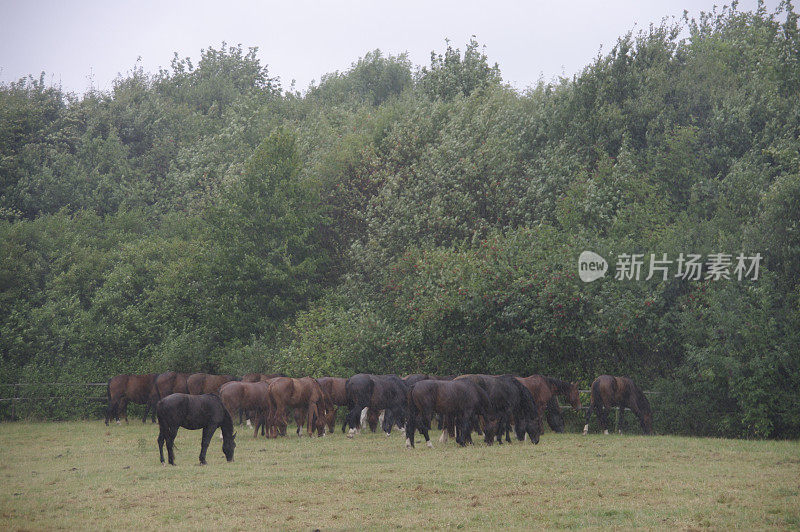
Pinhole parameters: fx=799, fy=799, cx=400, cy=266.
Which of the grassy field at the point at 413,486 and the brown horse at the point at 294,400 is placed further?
the brown horse at the point at 294,400

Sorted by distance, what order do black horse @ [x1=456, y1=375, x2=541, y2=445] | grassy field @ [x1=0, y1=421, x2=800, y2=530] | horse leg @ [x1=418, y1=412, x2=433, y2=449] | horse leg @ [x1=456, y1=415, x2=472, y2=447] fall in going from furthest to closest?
black horse @ [x1=456, y1=375, x2=541, y2=445] < horse leg @ [x1=456, y1=415, x2=472, y2=447] < horse leg @ [x1=418, y1=412, x2=433, y2=449] < grassy field @ [x1=0, y1=421, x2=800, y2=530]

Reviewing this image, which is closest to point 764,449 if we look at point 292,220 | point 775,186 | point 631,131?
point 775,186

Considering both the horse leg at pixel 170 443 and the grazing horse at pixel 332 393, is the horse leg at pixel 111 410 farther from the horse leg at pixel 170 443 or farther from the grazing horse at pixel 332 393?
the horse leg at pixel 170 443

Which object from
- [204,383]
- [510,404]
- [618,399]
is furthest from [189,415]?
[618,399]

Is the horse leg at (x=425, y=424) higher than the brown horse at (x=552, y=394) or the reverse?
the reverse

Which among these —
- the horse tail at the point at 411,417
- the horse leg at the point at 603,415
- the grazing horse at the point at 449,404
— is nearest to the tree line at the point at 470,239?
the horse leg at the point at 603,415

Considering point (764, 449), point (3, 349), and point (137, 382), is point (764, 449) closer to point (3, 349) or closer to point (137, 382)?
point (137, 382)

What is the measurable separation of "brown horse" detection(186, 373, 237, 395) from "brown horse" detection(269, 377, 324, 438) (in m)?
4.65

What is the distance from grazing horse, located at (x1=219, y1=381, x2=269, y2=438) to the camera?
22875mm

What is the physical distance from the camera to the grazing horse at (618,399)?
23125 mm

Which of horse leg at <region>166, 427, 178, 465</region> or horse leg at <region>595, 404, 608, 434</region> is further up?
horse leg at <region>595, 404, 608, 434</region>

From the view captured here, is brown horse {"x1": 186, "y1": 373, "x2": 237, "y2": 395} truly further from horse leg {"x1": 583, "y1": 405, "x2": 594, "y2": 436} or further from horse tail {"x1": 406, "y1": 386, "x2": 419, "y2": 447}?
horse leg {"x1": 583, "y1": 405, "x2": 594, "y2": 436}

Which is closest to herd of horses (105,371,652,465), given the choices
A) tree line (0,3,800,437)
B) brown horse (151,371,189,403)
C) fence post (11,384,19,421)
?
brown horse (151,371,189,403)

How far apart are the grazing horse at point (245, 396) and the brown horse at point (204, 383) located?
4.91m
